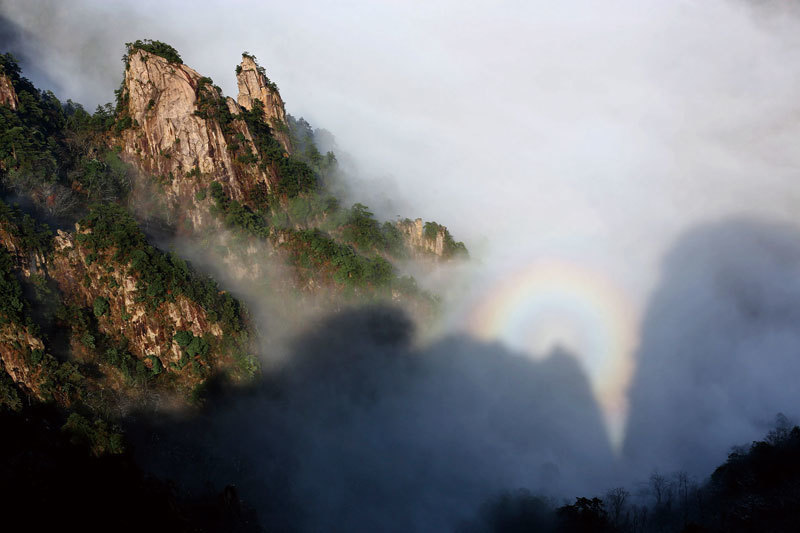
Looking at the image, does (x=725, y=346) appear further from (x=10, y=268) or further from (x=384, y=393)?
(x=10, y=268)

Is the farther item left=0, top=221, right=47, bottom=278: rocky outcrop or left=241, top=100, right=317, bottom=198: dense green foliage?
left=241, top=100, right=317, bottom=198: dense green foliage

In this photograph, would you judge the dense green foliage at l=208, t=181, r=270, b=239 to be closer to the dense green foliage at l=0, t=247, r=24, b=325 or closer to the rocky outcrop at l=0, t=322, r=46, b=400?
the dense green foliage at l=0, t=247, r=24, b=325

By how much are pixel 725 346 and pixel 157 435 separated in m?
165

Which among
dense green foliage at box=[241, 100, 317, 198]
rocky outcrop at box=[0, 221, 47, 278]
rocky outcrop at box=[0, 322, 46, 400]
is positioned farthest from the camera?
dense green foliage at box=[241, 100, 317, 198]

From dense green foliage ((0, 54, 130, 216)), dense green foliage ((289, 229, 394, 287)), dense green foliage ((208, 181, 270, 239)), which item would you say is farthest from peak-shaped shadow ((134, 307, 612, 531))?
dense green foliage ((0, 54, 130, 216))

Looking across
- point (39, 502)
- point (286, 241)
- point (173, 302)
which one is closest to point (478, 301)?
point (286, 241)

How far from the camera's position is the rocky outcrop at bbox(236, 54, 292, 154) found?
76688mm

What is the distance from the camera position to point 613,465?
8238 cm

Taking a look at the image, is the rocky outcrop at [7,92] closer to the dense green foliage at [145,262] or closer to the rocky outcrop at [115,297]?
the dense green foliage at [145,262]

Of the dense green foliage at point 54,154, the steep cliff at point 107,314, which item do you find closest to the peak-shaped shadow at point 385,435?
the steep cliff at point 107,314

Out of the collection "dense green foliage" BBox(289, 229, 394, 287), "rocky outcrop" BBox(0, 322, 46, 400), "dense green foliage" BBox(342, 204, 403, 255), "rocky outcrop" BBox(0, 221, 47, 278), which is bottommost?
"rocky outcrop" BBox(0, 322, 46, 400)

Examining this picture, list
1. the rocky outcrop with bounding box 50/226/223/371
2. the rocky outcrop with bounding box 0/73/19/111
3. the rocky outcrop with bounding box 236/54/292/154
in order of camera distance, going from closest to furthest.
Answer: the rocky outcrop with bounding box 50/226/223/371 < the rocky outcrop with bounding box 0/73/19/111 < the rocky outcrop with bounding box 236/54/292/154

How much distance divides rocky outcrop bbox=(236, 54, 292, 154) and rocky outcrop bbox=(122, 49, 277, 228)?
41.0 ft

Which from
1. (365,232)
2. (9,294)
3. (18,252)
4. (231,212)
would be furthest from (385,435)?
(18,252)
